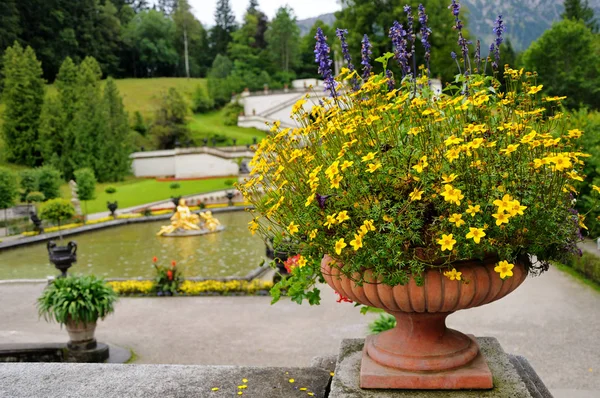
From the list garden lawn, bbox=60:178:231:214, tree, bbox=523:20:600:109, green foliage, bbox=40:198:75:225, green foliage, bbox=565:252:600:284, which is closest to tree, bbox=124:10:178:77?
garden lawn, bbox=60:178:231:214

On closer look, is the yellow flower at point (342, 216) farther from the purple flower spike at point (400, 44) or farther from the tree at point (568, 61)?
the tree at point (568, 61)

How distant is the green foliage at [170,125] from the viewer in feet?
160

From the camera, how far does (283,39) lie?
71438 millimetres

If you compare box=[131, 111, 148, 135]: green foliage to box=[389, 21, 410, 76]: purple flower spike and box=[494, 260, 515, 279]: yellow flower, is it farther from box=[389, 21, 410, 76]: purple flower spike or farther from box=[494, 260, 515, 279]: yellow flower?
box=[494, 260, 515, 279]: yellow flower

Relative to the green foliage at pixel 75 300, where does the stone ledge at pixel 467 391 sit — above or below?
above

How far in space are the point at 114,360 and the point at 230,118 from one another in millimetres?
53127

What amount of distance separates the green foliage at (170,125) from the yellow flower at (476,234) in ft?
157

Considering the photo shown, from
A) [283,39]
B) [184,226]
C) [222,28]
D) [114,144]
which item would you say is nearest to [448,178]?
[184,226]

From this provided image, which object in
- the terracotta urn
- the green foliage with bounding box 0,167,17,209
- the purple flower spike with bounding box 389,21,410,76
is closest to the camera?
the terracotta urn

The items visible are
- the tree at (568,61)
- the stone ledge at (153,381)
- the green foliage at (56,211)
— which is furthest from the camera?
the tree at (568,61)

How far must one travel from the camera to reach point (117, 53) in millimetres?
78062

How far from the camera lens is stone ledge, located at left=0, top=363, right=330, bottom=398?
2.97m

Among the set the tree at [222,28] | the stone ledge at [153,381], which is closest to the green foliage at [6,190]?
the stone ledge at [153,381]

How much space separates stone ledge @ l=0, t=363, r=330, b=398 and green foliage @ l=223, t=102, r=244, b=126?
5748cm
